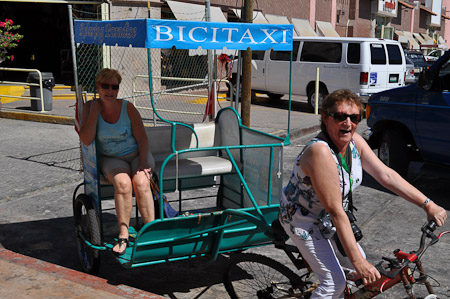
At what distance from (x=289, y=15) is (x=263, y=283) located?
2454cm

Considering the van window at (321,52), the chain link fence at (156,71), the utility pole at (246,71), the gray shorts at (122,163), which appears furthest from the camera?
the van window at (321,52)

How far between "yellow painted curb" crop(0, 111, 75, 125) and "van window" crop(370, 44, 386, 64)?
788 cm

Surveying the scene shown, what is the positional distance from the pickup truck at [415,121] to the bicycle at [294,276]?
4087 mm

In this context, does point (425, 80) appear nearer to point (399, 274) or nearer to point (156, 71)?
point (399, 274)

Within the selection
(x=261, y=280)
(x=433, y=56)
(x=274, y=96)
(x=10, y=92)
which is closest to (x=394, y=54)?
(x=274, y=96)

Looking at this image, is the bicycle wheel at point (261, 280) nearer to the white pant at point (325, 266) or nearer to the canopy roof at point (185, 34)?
the white pant at point (325, 266)

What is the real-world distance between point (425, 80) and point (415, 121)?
2.06ft

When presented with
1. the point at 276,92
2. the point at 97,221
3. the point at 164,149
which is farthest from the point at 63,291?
the point at 276,92

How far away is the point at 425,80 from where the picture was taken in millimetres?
7391

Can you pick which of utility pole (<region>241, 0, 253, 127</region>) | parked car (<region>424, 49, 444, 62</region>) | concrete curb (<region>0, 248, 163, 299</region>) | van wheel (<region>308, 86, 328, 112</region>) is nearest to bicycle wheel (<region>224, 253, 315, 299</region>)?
concrete curb (<region>0, 248, 163, 299</region>)

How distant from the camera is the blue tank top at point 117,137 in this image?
15.9 ft

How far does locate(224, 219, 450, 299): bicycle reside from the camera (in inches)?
125

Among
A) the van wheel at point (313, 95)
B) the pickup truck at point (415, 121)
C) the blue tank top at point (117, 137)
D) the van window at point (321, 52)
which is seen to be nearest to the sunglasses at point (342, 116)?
the blue tank top at point (117, 137)

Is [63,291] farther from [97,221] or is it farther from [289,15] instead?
[289,15]
